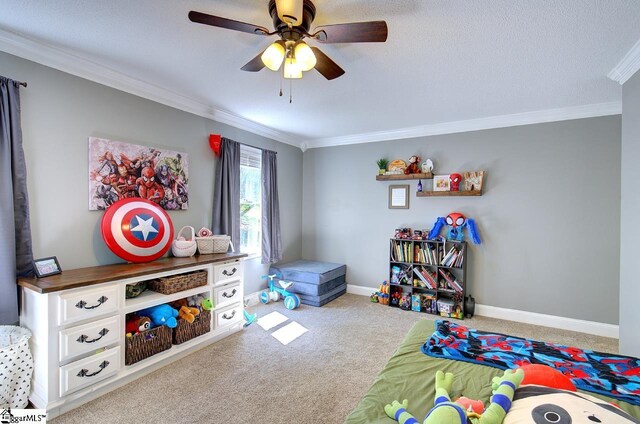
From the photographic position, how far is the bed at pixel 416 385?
116 centimetres

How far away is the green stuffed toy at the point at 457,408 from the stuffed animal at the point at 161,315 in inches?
81.0

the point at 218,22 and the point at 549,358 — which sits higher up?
the point at 218,22

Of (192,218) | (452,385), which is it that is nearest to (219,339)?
(192,218)

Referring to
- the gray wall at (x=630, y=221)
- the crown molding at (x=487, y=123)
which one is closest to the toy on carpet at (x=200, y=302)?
the crown molding at (x=487, y=123)

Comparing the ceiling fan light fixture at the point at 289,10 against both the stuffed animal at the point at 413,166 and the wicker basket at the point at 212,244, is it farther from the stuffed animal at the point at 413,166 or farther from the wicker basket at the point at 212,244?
the stuffed animal at the point at 413,166

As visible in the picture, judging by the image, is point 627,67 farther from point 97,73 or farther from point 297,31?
point 97,73

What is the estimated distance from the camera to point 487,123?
3.75 meters

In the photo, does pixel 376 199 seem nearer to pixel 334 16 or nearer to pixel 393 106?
pixel 393 106

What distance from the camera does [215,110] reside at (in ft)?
11.5

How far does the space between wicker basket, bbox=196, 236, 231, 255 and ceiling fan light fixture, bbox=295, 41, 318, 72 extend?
2.14m

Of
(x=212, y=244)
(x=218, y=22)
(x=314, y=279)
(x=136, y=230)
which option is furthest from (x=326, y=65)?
(x=314, y=279)

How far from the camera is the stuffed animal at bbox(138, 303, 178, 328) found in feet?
8.21

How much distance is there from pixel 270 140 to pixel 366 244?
2.19 m

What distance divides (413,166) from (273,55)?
2899mm
